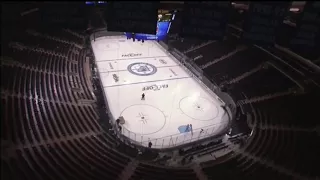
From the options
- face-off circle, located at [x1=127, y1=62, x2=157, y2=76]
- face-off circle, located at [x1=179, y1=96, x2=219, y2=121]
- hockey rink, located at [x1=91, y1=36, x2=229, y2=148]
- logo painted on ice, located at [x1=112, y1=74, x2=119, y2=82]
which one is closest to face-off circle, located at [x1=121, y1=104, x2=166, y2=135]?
hockey rink, located at [x1=91, y1=36, x2=229, y2=148]

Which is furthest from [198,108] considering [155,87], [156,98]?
[155,87]

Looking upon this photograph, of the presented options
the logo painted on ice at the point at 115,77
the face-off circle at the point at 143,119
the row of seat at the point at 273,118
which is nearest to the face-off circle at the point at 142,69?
the logo painted on ice at the point at 115,77

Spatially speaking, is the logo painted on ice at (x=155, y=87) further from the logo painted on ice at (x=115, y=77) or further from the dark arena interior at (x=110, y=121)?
the dark arena interior at (x=110, y=121)

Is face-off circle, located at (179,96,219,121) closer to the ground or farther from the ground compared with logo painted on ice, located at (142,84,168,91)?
closer to the ground

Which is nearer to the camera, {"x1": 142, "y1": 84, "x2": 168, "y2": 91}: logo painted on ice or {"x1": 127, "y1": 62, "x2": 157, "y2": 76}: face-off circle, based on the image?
{"x1": 142, "y1": 84, "x2": 168, "y2": 91}: logo painted on ice

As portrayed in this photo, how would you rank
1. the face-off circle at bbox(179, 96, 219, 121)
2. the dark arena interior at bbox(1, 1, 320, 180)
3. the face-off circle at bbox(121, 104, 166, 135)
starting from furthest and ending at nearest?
the face-off circle at bbox(179, 96, 219, 121), the face-off circle at bbox(121, 104, 166, 135), the dark arena interior at bbox(1, 1, 320, 180)

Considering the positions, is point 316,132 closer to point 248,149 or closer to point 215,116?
point 248,149

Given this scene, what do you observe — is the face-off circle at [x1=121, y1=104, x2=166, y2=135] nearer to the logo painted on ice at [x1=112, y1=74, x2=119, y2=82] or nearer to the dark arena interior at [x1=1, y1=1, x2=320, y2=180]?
the dark arena interior at [x1=1, y1=1, x2=320, y2=180]

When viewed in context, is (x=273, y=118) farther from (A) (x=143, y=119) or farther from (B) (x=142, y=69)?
(B) (x=142, y=69)
